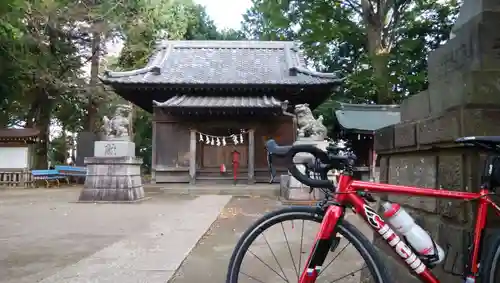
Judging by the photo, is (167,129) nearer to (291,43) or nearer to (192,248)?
(291,43)

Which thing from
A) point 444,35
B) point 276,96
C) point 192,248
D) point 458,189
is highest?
point 444,35

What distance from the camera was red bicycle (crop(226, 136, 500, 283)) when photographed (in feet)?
6.01

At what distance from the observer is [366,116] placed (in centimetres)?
1644

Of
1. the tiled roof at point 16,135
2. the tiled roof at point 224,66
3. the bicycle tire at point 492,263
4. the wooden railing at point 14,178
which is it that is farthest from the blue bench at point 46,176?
the bicycle tire at point 492,263

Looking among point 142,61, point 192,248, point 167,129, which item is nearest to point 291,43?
point 167,129

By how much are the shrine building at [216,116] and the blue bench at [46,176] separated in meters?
5.43

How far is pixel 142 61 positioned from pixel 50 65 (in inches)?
194

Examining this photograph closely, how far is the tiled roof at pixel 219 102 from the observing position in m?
13.8

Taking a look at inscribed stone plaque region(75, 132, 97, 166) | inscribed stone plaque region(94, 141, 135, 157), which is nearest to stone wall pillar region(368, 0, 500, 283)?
inscribed stone plaque region(94, 141, 135, 157)

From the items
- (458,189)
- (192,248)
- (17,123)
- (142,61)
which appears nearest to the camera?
(458,189)

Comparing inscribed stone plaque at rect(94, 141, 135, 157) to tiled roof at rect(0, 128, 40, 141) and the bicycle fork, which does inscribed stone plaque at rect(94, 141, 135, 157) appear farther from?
tiled roof at rect(0, 128, 40, 141)

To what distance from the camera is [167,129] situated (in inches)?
627

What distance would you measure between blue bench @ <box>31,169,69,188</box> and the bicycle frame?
1825cm

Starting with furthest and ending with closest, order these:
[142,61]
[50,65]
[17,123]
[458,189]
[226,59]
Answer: [17,123], [142,61], [50,65], [226,59], [458,189]
